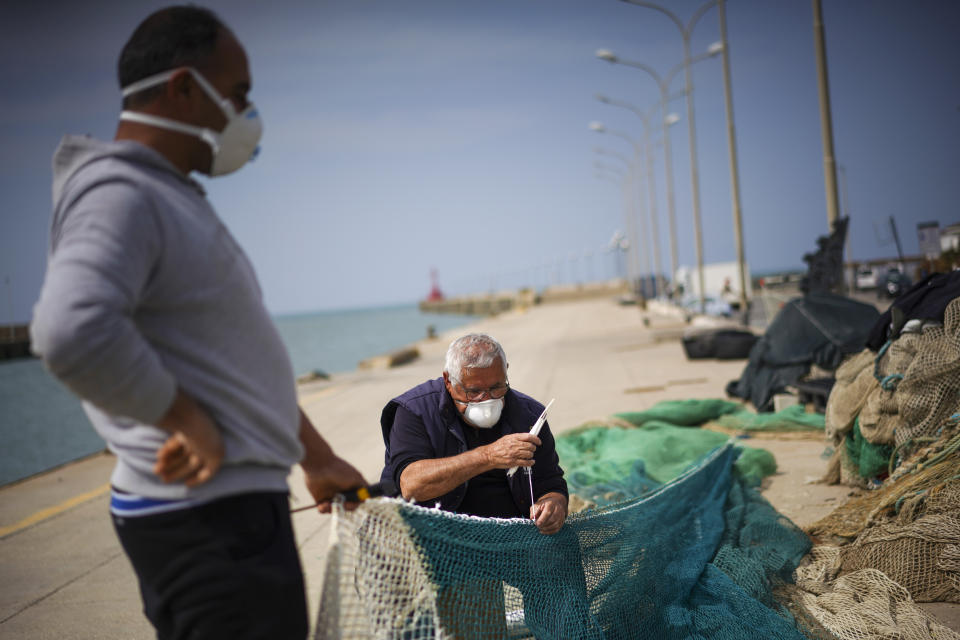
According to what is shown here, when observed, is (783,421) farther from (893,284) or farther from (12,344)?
(12,344)

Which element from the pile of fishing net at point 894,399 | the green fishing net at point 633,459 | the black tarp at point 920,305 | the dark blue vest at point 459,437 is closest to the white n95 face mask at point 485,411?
the dark blue vest at point 459,437

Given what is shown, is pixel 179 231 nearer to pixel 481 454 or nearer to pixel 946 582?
pixel 481 454

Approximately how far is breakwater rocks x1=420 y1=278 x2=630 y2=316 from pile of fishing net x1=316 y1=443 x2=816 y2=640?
74.2m

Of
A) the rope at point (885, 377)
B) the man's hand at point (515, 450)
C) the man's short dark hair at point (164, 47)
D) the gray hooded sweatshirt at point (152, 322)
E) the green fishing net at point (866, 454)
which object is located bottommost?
the green fishing net at point (866, 454)

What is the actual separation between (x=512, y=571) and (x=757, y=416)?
221 inches

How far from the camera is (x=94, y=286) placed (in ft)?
4.39

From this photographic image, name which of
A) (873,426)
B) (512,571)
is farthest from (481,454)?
(873,426)

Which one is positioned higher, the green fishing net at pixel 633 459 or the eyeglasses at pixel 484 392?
the eyeglasses at pixel 484 392

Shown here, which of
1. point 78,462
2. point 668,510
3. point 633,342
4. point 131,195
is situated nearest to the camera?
point 131,195

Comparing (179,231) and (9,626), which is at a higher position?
(179,231)

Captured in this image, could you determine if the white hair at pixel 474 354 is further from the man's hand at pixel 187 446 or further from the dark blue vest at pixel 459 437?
the man's hand at pixel 187 446

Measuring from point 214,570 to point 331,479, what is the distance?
49 centimetres

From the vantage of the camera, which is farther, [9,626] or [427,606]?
[9,626]

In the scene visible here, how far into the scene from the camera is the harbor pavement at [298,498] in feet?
15.3
